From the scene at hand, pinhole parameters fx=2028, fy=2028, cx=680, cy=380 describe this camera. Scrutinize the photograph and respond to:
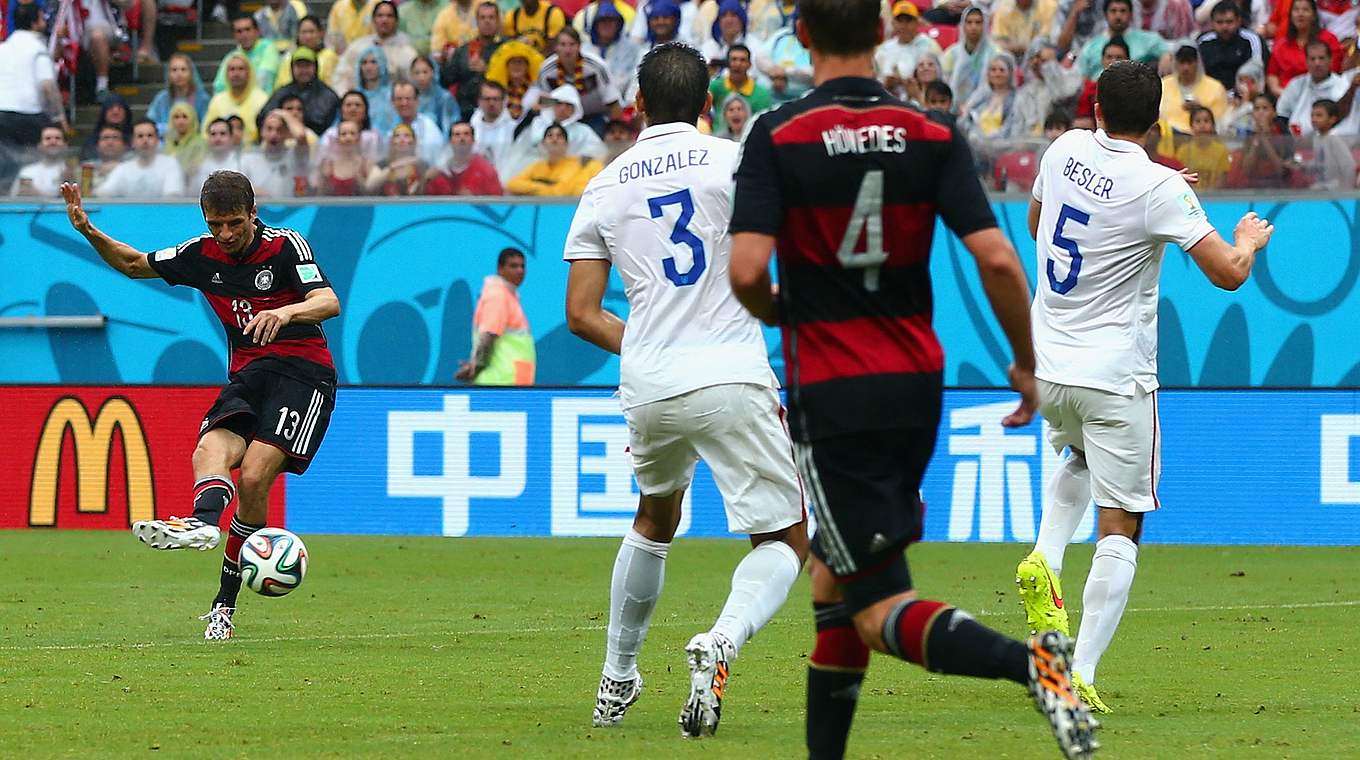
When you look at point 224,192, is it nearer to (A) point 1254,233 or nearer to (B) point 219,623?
(B) point 219,623

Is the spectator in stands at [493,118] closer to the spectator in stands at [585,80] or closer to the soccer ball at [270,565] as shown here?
the spectator in stands at [585,80]

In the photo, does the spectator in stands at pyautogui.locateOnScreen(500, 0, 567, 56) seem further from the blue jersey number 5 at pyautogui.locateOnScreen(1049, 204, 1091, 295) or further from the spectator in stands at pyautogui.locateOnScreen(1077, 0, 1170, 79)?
the blue jersey number 5 at pyautogui.locateOnScreen(1049, 204, 1091, 295)

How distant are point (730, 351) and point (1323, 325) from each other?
38.4 ft

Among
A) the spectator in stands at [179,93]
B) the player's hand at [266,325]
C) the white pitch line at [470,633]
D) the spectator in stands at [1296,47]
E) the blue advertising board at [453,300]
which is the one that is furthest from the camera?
the spectator in stands at [179,93]

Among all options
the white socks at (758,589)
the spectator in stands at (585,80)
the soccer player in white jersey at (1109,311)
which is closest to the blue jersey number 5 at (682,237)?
the white socks at (758,589)

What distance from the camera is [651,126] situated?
6348mm

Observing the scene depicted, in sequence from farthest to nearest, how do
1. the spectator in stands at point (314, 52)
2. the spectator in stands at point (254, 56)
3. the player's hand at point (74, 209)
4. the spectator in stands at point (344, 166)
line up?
the spectator in stands at point (254, 56)
the spectator in stands at point (314, 52)
the spectator in stands at point (344, 166)
the player's hand at point (74, 209)

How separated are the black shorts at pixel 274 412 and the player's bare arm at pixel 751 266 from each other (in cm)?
477

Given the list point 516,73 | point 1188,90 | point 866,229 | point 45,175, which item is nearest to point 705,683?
point 866,229

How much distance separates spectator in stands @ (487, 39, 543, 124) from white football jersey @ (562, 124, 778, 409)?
12708 mm

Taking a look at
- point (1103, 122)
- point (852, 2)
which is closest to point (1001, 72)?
point (1103, 122)

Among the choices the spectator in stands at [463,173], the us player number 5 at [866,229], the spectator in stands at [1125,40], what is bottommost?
the spectator in stands at [463,173]

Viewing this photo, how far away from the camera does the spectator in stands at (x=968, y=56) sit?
1802 centimetres

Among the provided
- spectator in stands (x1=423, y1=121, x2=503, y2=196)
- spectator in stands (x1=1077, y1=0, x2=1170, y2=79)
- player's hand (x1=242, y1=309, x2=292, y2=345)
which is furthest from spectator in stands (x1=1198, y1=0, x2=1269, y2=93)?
player's hand (x1=242, y1=309, x2=292, y2=345)
